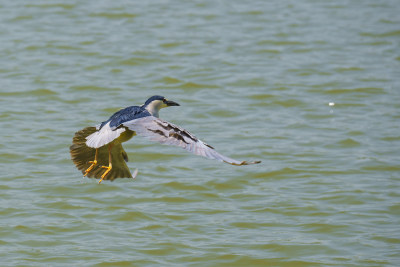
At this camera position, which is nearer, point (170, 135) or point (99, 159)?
point (170, 135)

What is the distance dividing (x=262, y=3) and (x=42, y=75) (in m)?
5.81

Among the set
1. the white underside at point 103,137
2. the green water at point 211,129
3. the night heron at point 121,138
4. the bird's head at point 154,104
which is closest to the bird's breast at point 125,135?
the night heron at point 121,138

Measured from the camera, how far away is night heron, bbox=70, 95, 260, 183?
6.08 metres

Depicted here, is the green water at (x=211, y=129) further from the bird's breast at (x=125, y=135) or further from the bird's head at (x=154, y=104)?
the bird's head at (x=154, y=104)

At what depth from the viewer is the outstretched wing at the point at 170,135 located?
596 centimetres

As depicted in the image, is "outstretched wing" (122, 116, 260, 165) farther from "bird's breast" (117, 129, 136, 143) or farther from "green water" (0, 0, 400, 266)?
"green water" (0, 0, 400, 266)

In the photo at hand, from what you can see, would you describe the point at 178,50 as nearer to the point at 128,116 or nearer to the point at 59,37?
the point at 59,37

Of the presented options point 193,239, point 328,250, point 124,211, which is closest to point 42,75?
point 124,211

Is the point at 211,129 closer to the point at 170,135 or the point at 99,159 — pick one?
the point at 99,159

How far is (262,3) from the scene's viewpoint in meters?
16.7

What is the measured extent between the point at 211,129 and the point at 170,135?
4704 mm

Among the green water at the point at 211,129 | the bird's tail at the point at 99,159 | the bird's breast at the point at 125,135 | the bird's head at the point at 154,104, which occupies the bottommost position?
the green water at the point at 211,129

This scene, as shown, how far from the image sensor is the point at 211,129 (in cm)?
1086

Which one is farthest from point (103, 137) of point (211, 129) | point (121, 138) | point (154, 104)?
point (211, 129)
